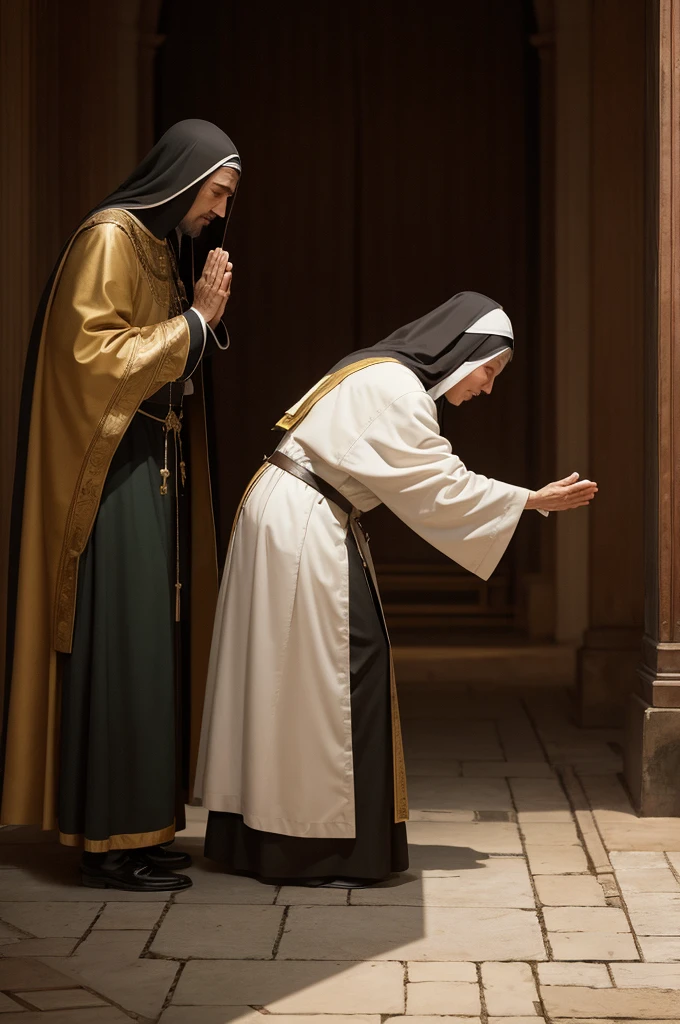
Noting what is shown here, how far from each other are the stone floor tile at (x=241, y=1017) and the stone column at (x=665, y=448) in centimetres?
202

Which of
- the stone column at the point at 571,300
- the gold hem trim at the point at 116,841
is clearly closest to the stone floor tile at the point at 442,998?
the gold hem trim at the point at 116,841

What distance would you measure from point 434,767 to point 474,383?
2032mm

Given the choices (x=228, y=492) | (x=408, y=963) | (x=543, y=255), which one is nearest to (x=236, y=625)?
(x=408, y=963)

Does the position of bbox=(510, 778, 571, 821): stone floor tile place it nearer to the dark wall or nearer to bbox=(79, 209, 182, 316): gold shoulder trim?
bbox=(79, 209, 182, 316): gold shoulder trim

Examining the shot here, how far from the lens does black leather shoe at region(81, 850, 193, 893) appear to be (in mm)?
4000

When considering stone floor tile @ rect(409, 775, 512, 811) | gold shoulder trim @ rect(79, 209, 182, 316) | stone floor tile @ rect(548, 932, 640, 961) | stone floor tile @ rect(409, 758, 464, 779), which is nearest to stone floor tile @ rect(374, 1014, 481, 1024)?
stone floor tile @ rect(548, 932, 640, 961)

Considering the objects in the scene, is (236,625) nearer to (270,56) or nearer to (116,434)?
(116,434)

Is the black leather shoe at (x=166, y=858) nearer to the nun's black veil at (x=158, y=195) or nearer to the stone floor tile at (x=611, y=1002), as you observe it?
the nun's black veil at (x=158, y=195)

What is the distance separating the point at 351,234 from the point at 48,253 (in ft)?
17.2

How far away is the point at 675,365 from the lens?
4855 mm

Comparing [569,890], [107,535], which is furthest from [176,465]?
[569,890]

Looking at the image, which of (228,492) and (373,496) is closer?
(373,496)

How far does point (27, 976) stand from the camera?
323cm

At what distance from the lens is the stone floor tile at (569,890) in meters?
3.90
